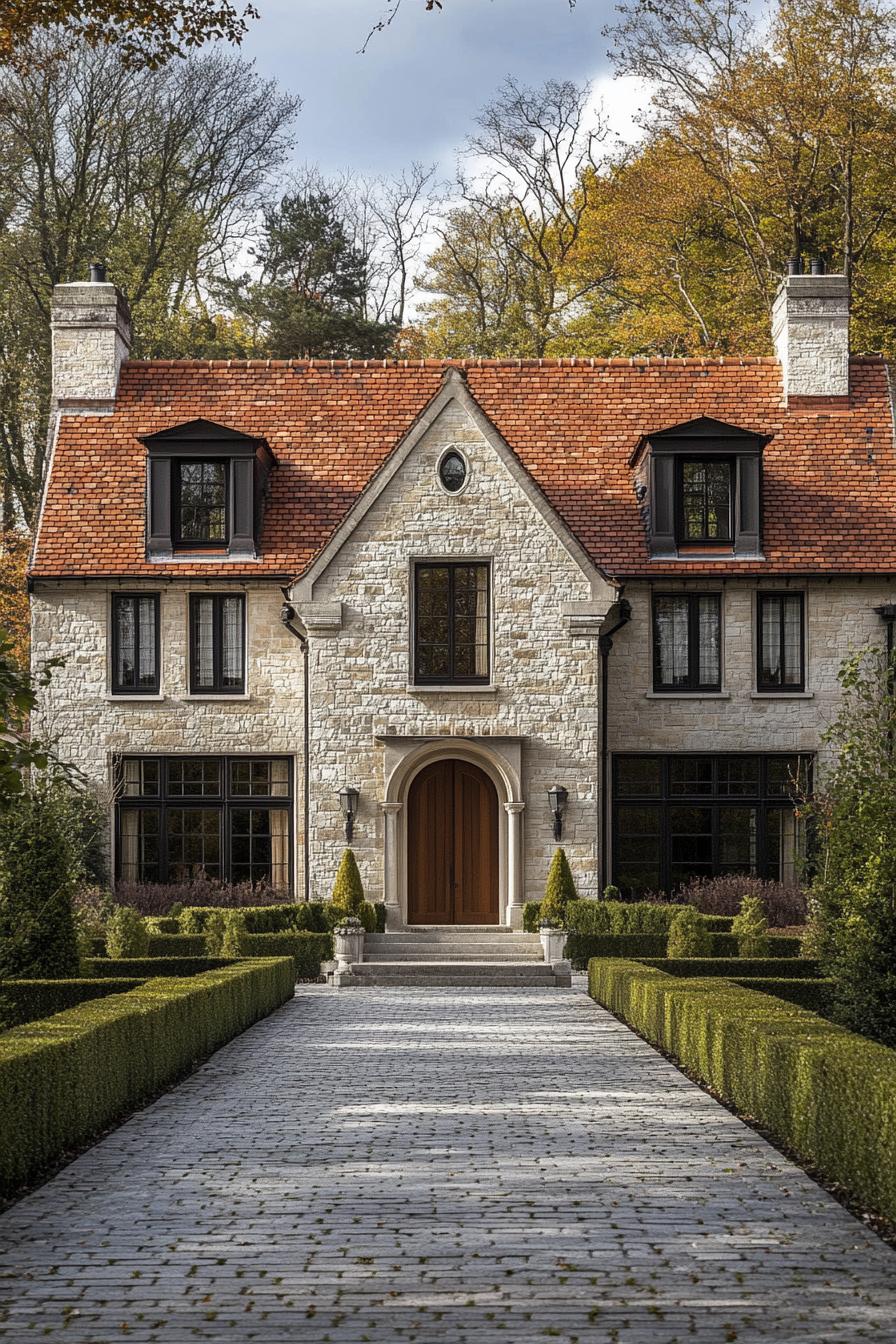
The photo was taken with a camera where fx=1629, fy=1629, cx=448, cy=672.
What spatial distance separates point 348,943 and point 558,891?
3.67m

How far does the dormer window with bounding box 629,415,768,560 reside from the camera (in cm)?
2828

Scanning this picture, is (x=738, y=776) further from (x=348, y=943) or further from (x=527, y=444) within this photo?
(x=348, y=943)

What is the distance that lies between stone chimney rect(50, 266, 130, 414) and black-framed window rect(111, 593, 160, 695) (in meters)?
4.18

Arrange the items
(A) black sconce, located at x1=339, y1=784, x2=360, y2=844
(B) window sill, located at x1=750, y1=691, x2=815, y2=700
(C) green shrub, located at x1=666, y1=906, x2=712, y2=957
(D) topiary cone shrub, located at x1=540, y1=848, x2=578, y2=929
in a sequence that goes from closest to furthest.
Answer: (C) green shrub, located at x1=666, y1=906, x2=712, y2=957
(D) topiary cone shrub, located at x1=540, y1=848, x2=578, y2=929
(A) black sconce, located at x1=339, y1=784, x2=360, y2=844
(B) window sill, located at x1=750, y1=691, x2=815, y2=700

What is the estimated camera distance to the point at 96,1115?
11070 mm

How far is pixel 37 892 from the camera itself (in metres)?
18.4

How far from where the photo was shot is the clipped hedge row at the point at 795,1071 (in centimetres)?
862

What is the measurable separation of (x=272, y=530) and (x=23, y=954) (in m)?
12.1

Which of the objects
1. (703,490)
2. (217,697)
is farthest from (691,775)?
(217,697)

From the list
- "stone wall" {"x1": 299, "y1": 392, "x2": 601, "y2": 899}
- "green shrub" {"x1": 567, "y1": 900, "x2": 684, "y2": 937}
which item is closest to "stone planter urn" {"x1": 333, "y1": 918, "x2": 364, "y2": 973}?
"stone wall" {"x1": 299, "y1": 392, "x2": 601, "y2": 899}

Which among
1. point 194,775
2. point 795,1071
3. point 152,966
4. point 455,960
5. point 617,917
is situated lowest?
point 455,960

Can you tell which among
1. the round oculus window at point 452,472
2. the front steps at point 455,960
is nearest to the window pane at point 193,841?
the front steps at point 455,960

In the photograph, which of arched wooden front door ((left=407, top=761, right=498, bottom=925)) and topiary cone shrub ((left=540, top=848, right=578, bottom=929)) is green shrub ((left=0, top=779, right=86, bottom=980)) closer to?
topiary cone shrub ((left=540, top=848, right=578, bottom=929))

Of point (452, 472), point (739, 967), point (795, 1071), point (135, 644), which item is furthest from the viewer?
point (135, 644)
